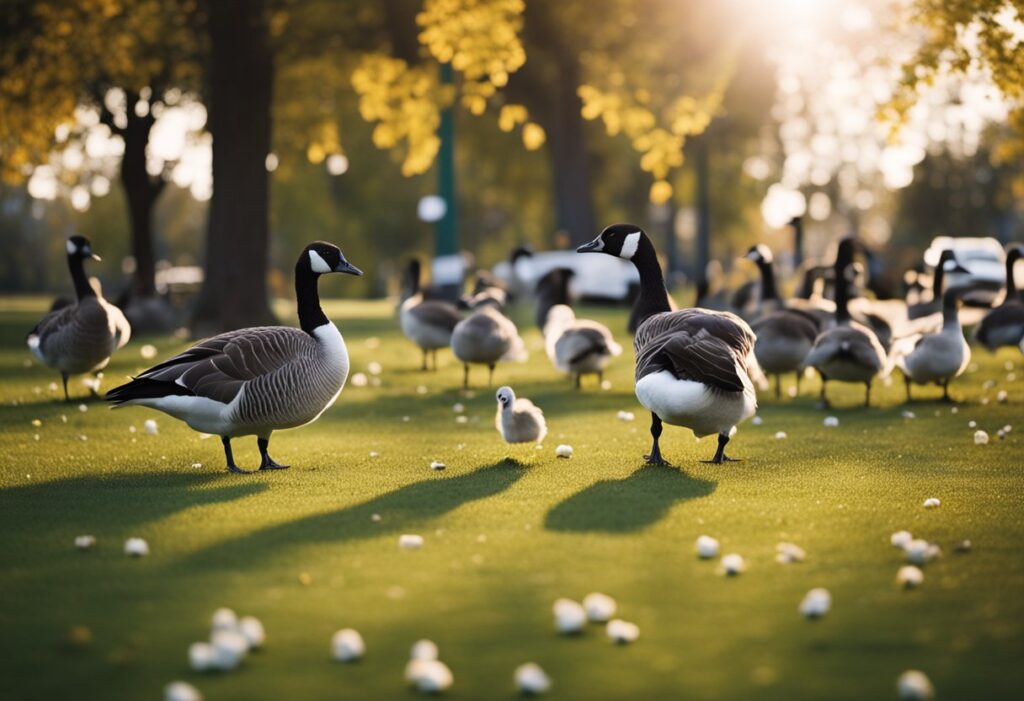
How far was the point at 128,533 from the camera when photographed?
7.61m

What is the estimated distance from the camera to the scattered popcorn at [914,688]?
464 cm

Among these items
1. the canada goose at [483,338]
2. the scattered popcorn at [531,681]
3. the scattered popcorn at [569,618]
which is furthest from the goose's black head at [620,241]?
the scattered popcorn at [531,681]

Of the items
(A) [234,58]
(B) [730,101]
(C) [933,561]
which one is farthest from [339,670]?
(B) [730,101]

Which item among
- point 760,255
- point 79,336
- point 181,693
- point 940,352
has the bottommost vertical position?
point 181,693

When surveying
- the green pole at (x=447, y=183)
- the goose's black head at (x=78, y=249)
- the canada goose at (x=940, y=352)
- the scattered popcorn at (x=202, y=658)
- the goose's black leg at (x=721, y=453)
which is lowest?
the goose's black leg at (x=721, y=453)

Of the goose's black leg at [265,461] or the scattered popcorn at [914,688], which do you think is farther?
the goose's black leg at [265,461]

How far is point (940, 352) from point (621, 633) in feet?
32.5

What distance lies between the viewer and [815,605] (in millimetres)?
5711

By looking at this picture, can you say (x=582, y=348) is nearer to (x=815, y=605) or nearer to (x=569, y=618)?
(x=815, y=605)

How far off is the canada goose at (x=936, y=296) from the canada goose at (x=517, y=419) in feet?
32.1

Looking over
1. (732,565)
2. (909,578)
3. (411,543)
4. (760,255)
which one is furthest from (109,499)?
(760,255)

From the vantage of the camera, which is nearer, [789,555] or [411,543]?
[789,555]

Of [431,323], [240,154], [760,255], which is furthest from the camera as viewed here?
[240,154]

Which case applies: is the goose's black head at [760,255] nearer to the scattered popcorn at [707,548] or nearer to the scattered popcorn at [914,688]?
the scattered popcorn at [707,548]
